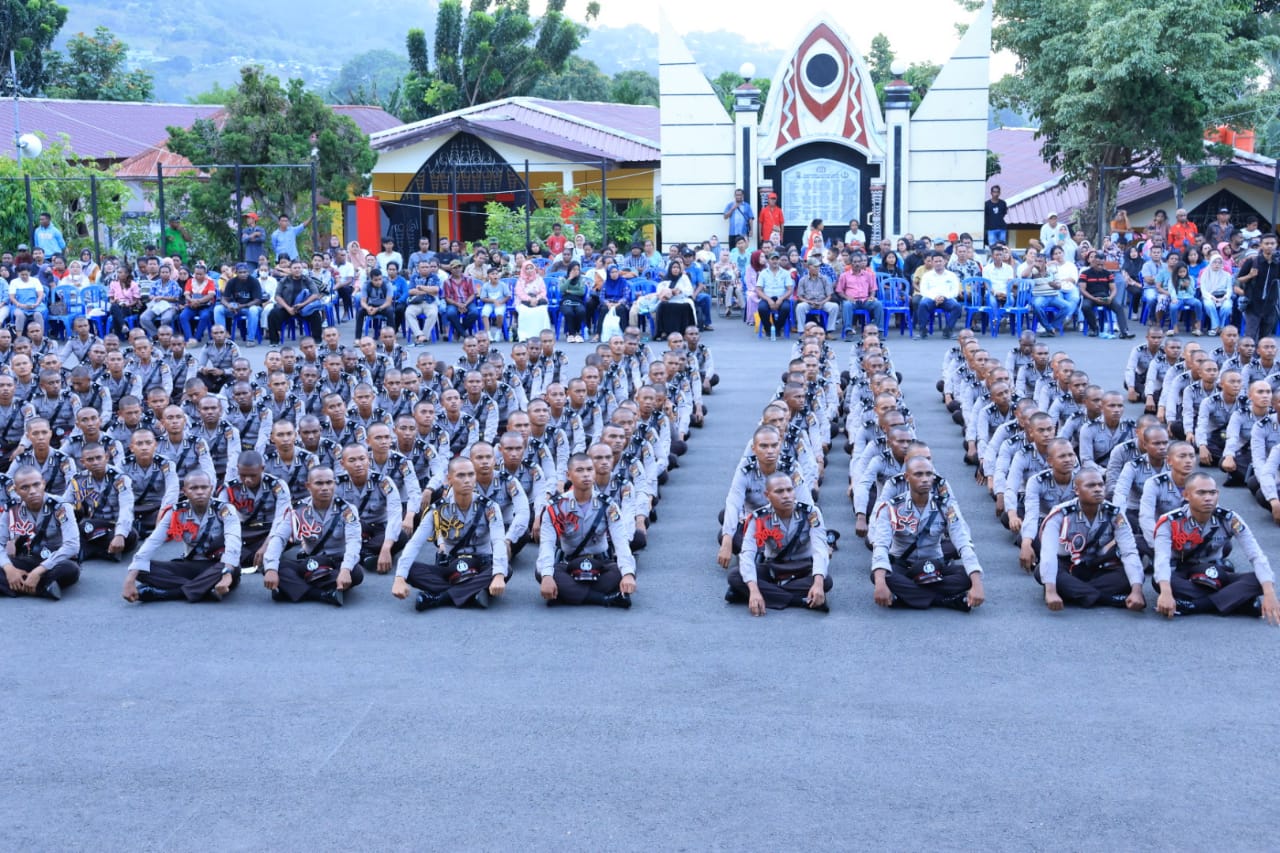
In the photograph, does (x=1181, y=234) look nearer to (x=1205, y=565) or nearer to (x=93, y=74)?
(x=1205, y=565)

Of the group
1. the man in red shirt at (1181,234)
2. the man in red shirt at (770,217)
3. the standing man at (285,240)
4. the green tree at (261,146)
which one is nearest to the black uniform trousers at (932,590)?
the man in red shirt at (1181,234)

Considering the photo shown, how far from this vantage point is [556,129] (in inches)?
1344

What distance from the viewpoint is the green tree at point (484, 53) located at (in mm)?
42281

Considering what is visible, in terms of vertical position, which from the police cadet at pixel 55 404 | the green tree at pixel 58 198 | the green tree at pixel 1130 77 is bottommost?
the police cadet at pixel 55 404

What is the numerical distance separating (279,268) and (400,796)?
14.7 m

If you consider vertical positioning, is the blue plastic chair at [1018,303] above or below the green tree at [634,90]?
below

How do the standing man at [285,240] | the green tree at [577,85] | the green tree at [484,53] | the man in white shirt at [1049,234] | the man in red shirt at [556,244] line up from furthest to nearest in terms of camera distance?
the green tree at [577,85] → the green tree at [484,53] → the standing man at [285,240] → the man in red shirt at [556,244] → the man in white shirt at [1049,234]

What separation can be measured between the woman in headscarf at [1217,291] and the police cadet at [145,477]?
13.6 metres

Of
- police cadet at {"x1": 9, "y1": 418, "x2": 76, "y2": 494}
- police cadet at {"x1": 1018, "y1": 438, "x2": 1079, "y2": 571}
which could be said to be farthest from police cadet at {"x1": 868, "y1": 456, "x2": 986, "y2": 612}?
police cadet at {"x1": 9, "y1": 418, "x2": 76, "y2": 494}

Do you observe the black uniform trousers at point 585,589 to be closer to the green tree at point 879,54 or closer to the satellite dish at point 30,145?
the satellite dish at point 30,145

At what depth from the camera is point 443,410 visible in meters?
11.9

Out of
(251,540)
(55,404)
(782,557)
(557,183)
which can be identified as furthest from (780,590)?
(557,183)

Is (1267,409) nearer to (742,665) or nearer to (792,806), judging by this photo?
(742,665)

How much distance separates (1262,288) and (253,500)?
13.0 m
